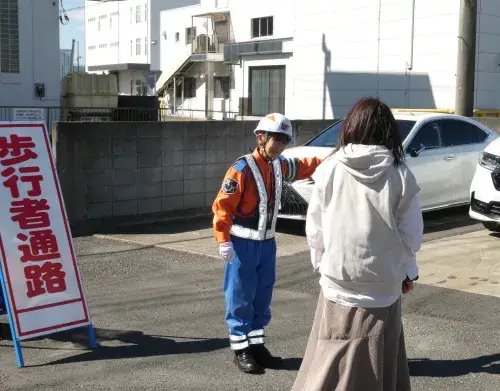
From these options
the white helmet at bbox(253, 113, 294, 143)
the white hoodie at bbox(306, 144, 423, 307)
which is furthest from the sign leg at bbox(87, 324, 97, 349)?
the white hoodie at bbox(306, 144, 423, 307)

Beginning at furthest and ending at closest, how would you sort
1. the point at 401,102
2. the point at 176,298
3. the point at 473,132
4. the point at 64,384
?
the point at 401,102
the point at 473,132
the point at 176,298
the point at 64,384

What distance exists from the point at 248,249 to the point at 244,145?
6682 mm

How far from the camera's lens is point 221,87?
4212 cm

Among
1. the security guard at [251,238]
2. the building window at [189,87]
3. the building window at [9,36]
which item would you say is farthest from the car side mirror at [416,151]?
the building window at [189,87]

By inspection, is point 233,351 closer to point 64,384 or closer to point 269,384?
point 269,384

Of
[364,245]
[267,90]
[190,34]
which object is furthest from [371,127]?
[190,34]

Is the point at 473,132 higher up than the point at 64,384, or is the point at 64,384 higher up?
the point at 473,132

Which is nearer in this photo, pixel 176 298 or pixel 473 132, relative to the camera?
pixel 176 298

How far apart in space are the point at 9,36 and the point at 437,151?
489 inches

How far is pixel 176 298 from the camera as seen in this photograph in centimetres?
675

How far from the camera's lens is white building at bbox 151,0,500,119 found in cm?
2553

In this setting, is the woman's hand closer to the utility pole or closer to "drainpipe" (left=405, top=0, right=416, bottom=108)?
the utility pole

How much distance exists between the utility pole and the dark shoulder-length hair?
11.1 m

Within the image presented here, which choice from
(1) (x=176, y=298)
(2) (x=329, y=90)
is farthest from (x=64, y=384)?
(2) (x=329, y=90)
